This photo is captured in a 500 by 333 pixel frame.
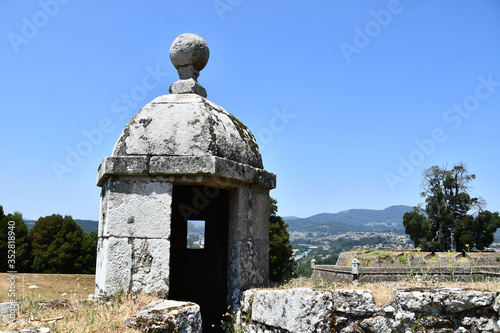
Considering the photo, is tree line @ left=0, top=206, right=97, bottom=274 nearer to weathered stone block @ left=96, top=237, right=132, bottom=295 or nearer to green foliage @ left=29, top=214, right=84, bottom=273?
green foliage @ left=29, top=214, right=84, bottom=273

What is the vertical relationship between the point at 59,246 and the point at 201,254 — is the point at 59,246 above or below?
below

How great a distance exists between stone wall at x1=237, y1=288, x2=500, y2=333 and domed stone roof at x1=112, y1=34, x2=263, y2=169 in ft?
5.99

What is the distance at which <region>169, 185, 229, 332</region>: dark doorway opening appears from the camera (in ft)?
20.5

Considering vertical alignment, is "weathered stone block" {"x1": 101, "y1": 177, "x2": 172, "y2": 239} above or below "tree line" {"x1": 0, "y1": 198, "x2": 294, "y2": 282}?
above

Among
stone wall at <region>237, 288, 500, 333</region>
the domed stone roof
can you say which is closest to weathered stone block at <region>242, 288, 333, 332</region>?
stone wall at <region>237, 288, 500, 333</region>

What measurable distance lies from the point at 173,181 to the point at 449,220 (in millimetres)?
39344

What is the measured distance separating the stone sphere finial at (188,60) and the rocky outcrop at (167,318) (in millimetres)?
2625

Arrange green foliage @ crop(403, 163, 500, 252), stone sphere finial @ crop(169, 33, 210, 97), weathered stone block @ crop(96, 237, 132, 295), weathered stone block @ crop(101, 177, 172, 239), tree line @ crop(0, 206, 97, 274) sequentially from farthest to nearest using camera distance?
green foliage @ crop(403, 163, 500, 252) < tree line @ crop(0, 206, 97, 274) < stone sphere finial @ crop(169, 33, 210, 97) < weathered stone block @ crop(101, 177, 172, 239) < weathered stone block @ crop(96, 237, 132, 295)

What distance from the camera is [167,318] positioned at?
3080 millimetres

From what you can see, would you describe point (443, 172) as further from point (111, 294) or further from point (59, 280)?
point (111, 294)

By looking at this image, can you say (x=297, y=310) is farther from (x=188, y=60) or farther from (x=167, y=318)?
(x=188, y=60)

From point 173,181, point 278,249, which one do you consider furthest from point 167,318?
point 278,249

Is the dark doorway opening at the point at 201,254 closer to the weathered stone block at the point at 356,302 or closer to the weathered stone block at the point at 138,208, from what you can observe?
the weathered stone block at the point at 138,208

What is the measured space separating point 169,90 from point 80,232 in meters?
21.9
